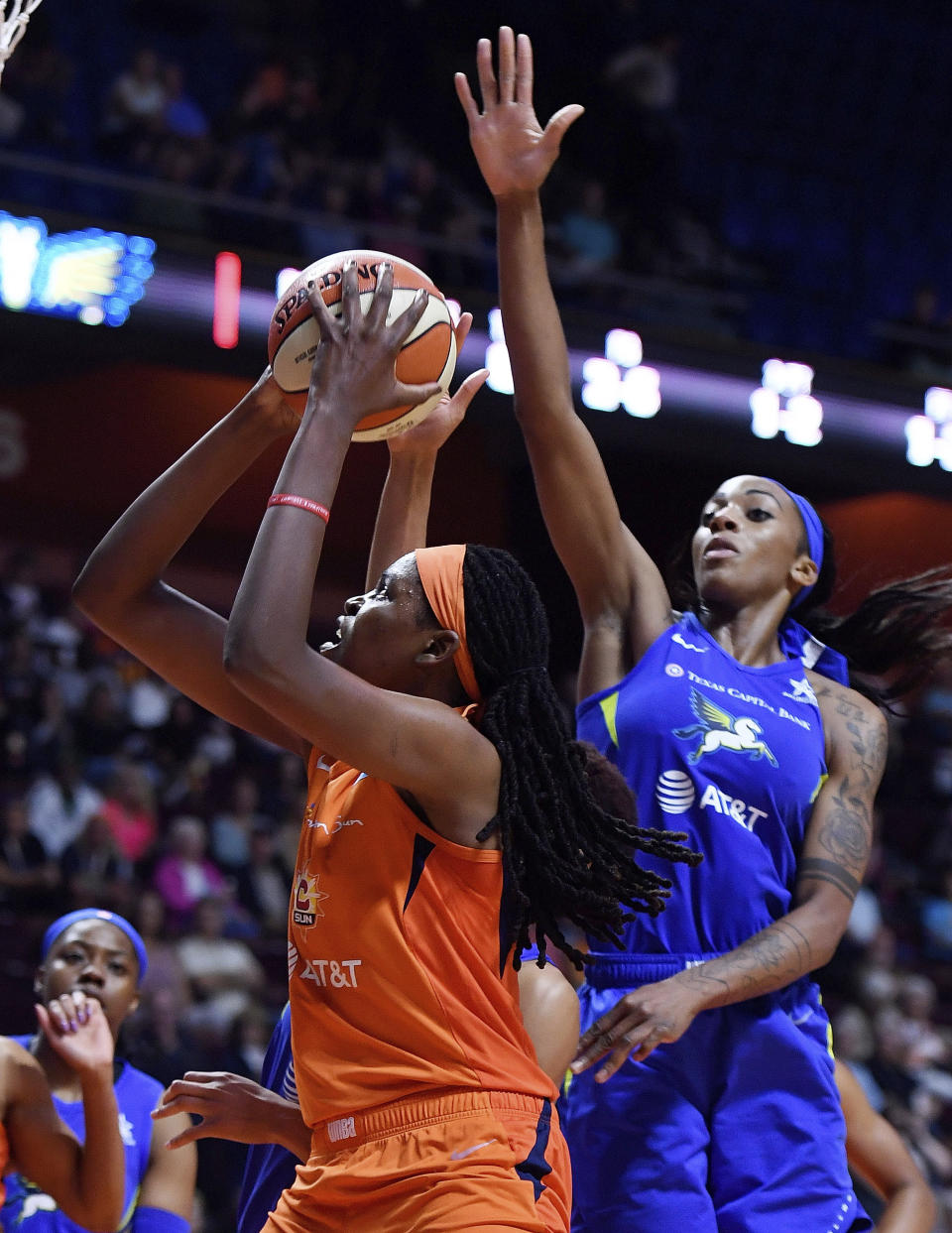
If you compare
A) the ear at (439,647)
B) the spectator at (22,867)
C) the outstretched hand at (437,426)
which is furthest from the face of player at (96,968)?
the spectator at (22,867)

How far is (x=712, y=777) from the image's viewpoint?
290 cm

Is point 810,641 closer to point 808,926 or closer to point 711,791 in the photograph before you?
point 711,791

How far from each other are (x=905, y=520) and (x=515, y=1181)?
38.6 ft

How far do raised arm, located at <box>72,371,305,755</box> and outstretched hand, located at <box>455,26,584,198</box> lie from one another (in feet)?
2.23

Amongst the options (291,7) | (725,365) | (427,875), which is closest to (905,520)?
(725,365)

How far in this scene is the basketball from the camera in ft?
7.94

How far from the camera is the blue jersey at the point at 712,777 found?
284 centimetres

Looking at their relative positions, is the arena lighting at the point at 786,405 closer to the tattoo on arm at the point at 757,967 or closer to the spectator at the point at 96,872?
the spectator at the point at 96,872

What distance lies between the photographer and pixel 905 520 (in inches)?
515

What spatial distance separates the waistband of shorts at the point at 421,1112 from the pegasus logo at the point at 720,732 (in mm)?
1009

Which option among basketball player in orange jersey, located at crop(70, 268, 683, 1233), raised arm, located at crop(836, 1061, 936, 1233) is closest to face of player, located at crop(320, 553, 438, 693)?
basketball player in orange jersey, located at crop(70, 268, 683, 1233)

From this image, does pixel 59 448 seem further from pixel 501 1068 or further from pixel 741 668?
pixel 501 1068

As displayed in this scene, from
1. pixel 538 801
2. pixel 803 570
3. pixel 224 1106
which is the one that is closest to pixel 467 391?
pixel 803 570

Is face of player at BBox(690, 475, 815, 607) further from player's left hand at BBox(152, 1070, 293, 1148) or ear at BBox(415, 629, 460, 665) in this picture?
player's left hand at BBox(152, 1070, 293, 1148)
